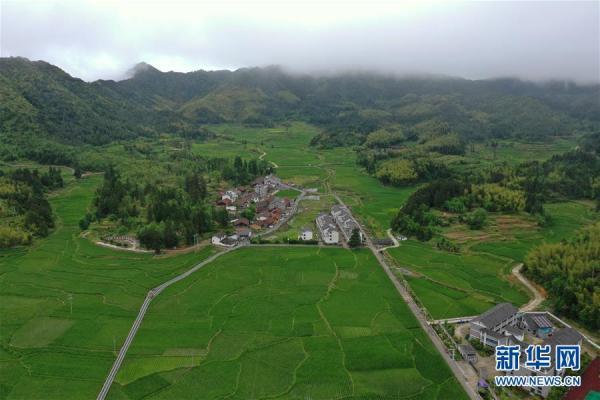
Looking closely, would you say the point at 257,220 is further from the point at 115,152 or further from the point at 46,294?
the point at 115,152

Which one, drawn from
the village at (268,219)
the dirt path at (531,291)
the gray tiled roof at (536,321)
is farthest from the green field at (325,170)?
the gray tiled roof at (536,321)

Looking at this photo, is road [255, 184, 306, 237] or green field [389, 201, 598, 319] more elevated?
road [255, 184, 306, 237]

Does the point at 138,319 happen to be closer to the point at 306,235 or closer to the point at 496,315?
the point at 306,235

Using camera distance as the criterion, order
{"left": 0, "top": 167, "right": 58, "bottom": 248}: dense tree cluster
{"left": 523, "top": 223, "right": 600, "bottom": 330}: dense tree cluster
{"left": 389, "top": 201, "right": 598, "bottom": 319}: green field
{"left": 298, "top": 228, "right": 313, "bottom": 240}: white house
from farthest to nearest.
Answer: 1. {"left": 298, "top": 228, "right": 313, "bottom": 240}: white house
2. {"left": 0, "top": 167, "right": 58, "bottom": 248}: dense tree cluster
3. {"left": 389, "top": 201, "right": 598, "bottom": 319}: green field
4. {"left": 523, "top": 223, "right": 600, "bottom": 330}: dense tree cluster

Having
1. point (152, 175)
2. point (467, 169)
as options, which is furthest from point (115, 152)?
point (467, 169)

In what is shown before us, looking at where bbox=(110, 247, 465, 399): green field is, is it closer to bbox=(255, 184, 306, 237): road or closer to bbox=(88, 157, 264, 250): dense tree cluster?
bbox=(88, 157, 264, 250): dense tree cluster

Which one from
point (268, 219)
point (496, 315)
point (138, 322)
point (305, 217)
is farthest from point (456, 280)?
point (138, 322)

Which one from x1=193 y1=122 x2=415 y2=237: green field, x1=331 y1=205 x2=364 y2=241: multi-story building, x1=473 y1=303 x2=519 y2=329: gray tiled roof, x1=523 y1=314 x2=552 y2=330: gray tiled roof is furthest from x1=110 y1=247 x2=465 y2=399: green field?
x1=193 y1=122 x2=415 y2=237: green field
